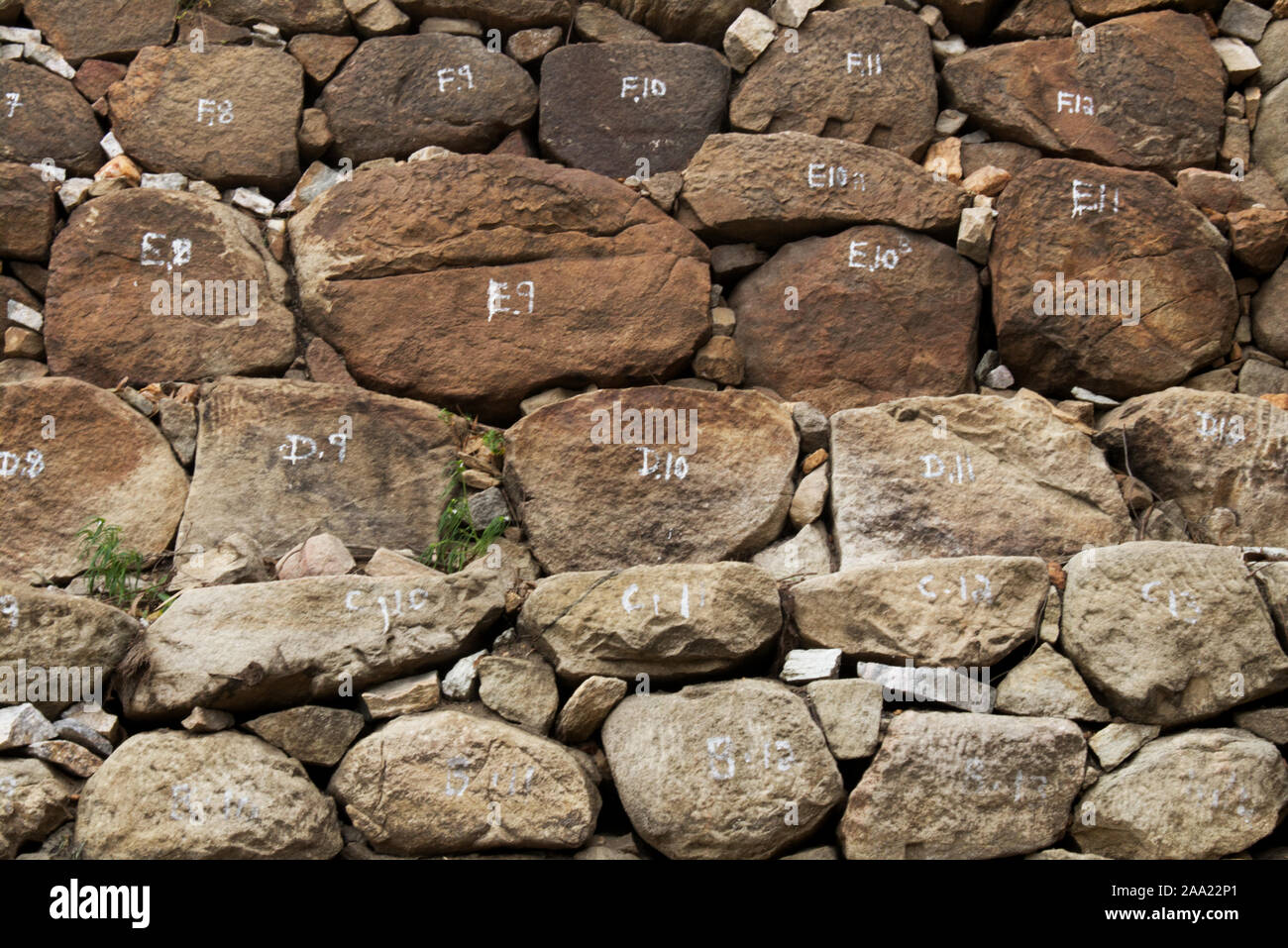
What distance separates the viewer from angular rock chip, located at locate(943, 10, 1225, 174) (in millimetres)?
5000

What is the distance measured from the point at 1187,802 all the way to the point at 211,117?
4.41 m

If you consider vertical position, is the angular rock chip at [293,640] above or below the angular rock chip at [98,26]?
below

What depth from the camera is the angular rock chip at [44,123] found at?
487 centimetres

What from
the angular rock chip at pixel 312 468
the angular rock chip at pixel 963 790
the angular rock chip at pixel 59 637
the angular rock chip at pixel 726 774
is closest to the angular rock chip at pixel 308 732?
the angular rock chip at pixel 59 637

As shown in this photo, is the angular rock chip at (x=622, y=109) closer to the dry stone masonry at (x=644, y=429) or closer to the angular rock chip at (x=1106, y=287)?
the dry stone masonry at (x=644, y=429)

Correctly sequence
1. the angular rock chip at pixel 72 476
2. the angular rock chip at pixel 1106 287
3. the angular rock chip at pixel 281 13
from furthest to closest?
the angular rock chip at pixel 281 13
the angular rock chip at pixel 1106 287
the angular rock chip at pixel 72 476

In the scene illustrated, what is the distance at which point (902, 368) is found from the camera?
4691 mm

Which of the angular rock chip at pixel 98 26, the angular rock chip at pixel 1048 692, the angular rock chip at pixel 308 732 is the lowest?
the angular rock chip at pixel 308 732

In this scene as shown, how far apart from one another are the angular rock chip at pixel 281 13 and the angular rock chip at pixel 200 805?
3.07 meters

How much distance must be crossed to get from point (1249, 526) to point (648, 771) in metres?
2.35

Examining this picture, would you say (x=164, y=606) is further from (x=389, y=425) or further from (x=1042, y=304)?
(x=1042, y=304)

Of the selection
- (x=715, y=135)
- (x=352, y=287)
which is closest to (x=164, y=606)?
(x=352, y=287)

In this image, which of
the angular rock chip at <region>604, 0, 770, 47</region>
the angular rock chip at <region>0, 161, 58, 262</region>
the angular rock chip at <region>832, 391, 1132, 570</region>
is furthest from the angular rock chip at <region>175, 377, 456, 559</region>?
the angular rock chip at <region>604, 0, 770, 47</region>

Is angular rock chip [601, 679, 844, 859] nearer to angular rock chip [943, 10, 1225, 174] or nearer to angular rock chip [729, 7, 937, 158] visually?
angular rock chip [729, 7, 937, 158]
